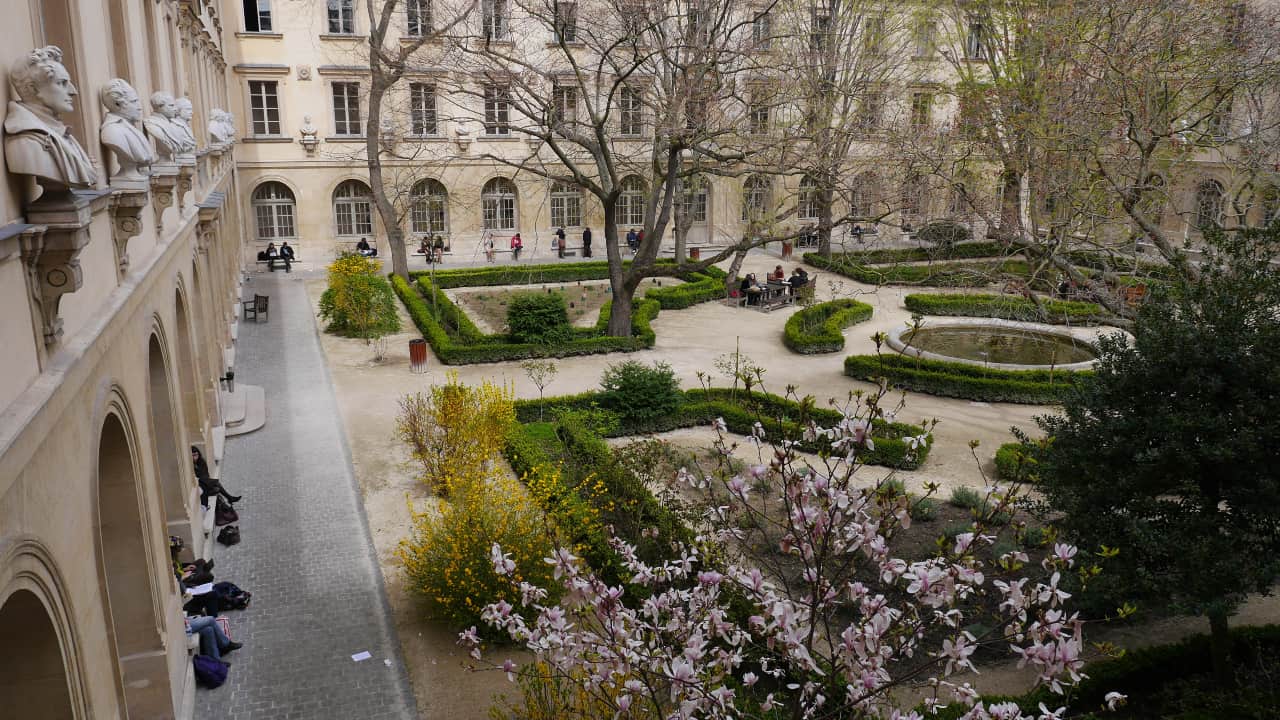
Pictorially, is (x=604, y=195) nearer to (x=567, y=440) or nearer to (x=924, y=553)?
(x=567, y=440)

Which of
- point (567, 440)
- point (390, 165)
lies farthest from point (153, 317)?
point (390, 165)

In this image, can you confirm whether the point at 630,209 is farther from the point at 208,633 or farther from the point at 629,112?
the point at 208,633

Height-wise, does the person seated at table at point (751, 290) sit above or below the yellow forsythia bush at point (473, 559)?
above

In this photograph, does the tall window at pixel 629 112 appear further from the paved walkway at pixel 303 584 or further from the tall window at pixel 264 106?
the paved walkway at pixel 303 584

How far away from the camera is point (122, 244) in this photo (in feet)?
24.2

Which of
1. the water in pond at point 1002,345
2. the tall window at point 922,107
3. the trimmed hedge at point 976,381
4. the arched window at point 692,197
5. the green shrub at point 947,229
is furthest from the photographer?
the arched window at point 692,197

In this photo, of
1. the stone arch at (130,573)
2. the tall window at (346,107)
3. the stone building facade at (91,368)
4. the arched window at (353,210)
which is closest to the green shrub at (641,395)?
the stone building facade at (91,368)

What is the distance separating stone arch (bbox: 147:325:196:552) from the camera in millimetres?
9516

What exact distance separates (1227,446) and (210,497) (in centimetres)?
1060

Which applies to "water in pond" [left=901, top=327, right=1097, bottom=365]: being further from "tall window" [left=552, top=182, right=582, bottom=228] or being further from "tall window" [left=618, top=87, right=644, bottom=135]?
"tall window" [left=552, top=182, right=582, bottom=228]

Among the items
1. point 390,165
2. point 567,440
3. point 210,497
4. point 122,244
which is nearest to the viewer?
point 122,244

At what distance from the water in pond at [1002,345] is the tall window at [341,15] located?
69.3 feet

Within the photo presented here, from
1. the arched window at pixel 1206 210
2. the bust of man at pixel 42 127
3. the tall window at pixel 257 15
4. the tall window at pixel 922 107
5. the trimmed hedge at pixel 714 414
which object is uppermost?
the tall window at pixel 257 15

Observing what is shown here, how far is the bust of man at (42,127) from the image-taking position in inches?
179
